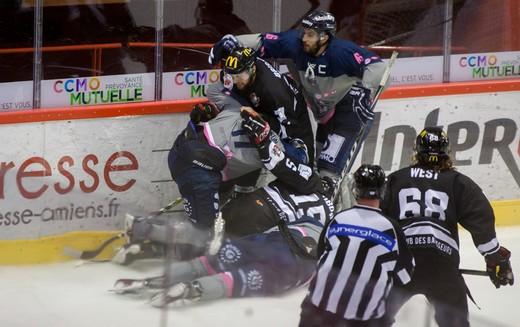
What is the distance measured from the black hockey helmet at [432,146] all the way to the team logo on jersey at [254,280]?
994 mm

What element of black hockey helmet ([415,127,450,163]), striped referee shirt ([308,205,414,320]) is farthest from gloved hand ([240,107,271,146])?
striped referee shirt ([308,205,414,320])

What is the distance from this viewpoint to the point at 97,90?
649 cm

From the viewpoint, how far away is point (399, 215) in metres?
4.62

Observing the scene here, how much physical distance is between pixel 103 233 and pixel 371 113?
316cm

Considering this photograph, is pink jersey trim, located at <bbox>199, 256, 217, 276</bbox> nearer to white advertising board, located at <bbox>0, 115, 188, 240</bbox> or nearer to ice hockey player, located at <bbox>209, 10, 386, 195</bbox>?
white advertising board, located at <bbox>0, 115, 188, 240</bbox>

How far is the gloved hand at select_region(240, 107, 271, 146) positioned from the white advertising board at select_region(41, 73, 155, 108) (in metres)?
0.84

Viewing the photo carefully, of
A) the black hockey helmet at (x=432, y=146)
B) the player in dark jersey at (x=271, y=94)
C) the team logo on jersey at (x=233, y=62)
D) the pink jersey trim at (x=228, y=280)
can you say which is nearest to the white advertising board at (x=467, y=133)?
the player in dark jersey at (x=271, y=94)

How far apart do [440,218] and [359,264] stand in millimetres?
823

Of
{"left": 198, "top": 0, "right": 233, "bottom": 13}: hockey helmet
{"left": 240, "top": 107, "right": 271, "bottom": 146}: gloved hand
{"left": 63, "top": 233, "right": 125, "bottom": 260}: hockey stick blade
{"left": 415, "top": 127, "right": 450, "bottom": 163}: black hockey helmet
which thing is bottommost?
{"left": 63, "top": 233, "right": 125, "bottom": 260}: hockey stick blade

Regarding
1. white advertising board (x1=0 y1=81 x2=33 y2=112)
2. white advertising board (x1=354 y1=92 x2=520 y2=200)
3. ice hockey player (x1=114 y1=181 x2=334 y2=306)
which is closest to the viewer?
ice hockey player (x1=114 y1=181 x2=334 y2=306)

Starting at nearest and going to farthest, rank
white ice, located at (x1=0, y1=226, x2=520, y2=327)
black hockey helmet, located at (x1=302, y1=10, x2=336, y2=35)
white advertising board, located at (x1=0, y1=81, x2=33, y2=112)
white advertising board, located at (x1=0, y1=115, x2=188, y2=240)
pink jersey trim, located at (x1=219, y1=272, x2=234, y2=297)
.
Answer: white ice, located at (x1=0, y1=226, x2=520, y2=327) → pink jersey trim, located at (x1=219, y1=272, x2=234, y2=297) → white advertising board, located at (x1=0, y1=115, x2=188, y2=240) → white advertising board, located at (x1=0, y1=81, x2=33, y2=112) → black hockey helmet, located at (x1=302, y1=10, x2=336, y2=35)

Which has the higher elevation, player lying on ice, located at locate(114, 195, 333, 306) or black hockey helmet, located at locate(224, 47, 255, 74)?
black hockey helmet, located at locate(224, 47, 255, 74)

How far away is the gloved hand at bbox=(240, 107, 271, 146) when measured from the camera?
19.6 feet

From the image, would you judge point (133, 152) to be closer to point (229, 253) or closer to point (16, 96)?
point (16, 96)
